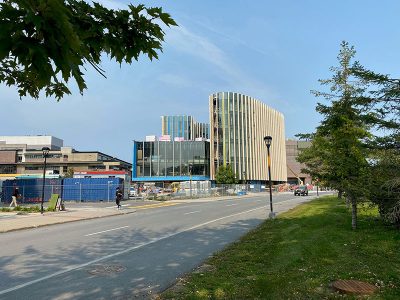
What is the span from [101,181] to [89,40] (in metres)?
41.9

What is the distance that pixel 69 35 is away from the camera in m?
2.51

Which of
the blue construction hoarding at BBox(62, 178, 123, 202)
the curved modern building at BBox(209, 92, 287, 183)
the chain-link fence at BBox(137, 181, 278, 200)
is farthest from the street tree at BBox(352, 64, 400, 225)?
the curved modern building at BBox(209, 92, 287, 183)

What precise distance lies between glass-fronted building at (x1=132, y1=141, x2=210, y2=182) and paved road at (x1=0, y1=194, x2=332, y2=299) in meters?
83.8

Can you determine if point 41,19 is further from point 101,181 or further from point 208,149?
point 208,149

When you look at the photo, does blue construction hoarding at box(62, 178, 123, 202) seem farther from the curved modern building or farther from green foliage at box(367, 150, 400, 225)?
the curved modern building

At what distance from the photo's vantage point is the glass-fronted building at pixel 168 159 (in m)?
100

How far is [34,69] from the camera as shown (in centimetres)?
259

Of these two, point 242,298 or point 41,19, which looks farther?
point 242,298

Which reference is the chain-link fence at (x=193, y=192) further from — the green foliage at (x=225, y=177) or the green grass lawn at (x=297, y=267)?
the green grass lawn at (x=297, y=267)

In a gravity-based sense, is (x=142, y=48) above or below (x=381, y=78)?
below

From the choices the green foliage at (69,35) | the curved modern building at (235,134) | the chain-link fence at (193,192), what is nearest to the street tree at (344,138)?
the green foliage at (69,35)

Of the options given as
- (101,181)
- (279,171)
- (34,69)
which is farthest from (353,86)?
(279,171)

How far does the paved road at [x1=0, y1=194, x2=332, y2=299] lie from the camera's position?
690 centimetres

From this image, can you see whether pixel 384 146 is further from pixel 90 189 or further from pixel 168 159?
pixel 168 159
